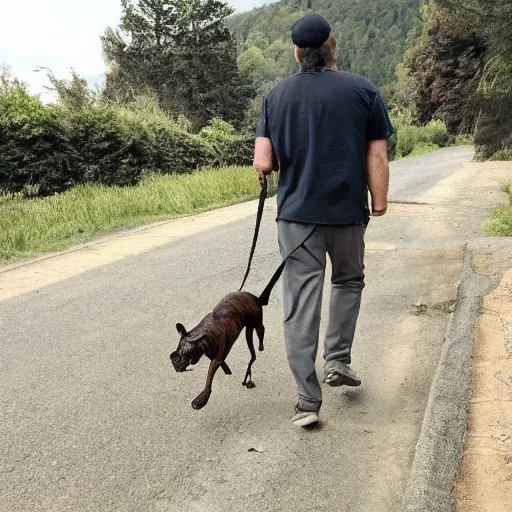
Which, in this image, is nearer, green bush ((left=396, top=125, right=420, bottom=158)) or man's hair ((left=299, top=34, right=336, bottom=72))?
man's hair ((left=299, top=34, right=336, bottom=72))

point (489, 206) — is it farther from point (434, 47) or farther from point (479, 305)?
point (434, 47)

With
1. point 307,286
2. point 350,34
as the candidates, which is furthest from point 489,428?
point 350,34

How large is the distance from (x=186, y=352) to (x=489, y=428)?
1580mm

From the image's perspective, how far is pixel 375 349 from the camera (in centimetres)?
502

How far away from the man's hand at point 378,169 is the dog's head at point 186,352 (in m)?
1.22

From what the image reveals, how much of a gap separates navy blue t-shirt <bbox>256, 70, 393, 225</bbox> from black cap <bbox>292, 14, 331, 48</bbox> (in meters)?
0.16

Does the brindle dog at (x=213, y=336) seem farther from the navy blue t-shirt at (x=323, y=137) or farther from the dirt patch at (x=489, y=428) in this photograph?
the dirt patch at (x=489, y=428)

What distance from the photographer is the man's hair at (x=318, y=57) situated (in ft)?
11.3

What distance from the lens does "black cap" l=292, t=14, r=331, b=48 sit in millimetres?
3441

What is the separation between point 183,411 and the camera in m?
4.03


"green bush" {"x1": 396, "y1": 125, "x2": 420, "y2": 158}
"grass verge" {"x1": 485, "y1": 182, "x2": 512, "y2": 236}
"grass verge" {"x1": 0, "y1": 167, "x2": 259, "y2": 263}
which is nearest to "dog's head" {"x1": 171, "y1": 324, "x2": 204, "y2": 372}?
"grass verge" {"x1": 0, "y1": 167, "x2": 259, "y2": 263}

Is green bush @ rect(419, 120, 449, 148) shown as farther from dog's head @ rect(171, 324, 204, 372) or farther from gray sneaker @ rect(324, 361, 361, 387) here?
dog's head @ rect(171, 324, 204, 372)

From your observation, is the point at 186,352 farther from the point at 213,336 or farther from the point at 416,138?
the point at 416,138

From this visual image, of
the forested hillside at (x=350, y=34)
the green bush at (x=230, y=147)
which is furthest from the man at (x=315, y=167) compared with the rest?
the forested hillside at (x=350, y=34)
